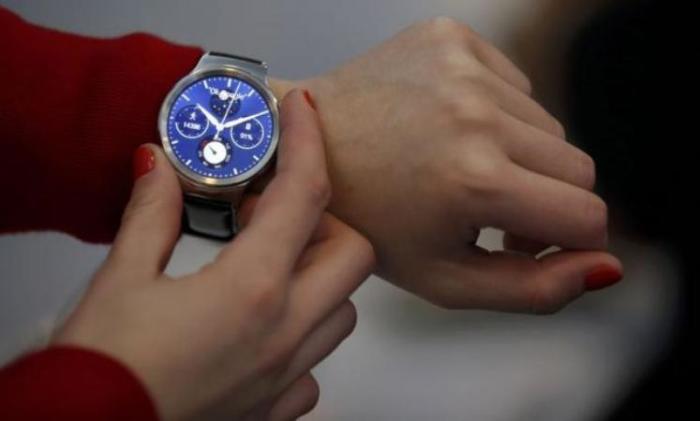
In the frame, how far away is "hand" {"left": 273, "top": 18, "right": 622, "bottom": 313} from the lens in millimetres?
659

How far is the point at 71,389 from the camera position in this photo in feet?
1.46

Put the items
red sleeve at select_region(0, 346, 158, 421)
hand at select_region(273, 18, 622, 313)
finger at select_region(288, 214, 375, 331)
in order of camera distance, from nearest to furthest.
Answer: red sleeve at select_region(0, 346, 158, 421) → finger at select_region(288, 214, 375, 331) → hand at select_region(273, 18, 622, 313)

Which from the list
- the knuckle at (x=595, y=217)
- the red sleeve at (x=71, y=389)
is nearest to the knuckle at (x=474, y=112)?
the knuckle at (x=595, y=217)

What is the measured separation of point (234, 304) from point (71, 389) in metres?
0.11

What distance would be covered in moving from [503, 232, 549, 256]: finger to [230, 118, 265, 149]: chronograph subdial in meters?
0.25

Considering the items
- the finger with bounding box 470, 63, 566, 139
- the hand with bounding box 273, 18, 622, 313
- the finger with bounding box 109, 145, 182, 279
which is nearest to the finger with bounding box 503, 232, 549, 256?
the hand with bounding box 273, 18, 622, 313

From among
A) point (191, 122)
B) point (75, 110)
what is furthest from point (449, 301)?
point (75, 110)

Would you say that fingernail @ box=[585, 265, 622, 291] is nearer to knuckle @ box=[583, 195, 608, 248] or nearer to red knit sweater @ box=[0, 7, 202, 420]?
knuckle @ box=[583, 195, 608, 248]

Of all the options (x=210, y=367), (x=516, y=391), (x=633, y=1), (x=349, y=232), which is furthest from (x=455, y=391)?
(x=633, y=1)

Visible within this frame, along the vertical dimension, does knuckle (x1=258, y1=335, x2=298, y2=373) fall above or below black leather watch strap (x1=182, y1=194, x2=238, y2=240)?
above

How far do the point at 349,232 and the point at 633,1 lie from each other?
2.04 feet

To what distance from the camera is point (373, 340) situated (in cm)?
93

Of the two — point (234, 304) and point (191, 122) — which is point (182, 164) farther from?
point (234, 304)

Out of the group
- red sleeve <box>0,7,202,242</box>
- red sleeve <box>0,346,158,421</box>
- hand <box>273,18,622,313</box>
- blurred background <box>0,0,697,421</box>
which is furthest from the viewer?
blurred background <box>0,0,697,421</box>
